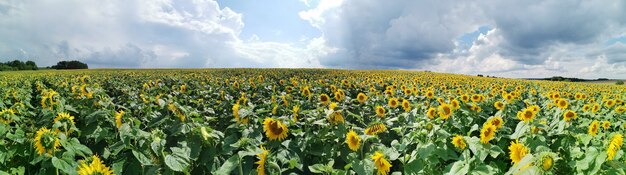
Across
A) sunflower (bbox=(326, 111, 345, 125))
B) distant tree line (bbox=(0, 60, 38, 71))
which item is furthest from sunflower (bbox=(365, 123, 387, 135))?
distant tree line (bbox=(0, 60, 38, 71))

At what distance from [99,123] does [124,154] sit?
1.01 meters

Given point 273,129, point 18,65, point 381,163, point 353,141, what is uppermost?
point 273,129

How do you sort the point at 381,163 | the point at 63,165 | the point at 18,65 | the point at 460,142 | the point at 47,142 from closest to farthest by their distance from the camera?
1. the point at 63,165
2. the point at 47,142
3. the point at 381,163
4. the point at 460,142
5. the point at 18,65

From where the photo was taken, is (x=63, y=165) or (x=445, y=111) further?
(x=445, y=111)

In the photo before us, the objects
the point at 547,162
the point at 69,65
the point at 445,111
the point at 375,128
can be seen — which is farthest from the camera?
the point at 69,65

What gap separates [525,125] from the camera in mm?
4406

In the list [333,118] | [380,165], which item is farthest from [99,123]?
[380,165]

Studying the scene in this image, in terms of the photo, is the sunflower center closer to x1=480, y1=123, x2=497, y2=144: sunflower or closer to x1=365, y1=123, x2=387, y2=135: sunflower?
x1=365, y1=123, x2=387, y2=135: sunflower

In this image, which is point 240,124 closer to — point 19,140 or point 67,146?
point 67,146

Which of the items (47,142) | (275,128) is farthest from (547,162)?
(47,142)

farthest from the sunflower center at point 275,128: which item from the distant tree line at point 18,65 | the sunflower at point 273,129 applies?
the distant tree line at point 18,65

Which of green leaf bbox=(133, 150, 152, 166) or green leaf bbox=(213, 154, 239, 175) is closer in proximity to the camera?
green leaf bbox=(213, 154, 239, 175)

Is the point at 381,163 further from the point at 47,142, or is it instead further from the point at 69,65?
the point at 69,65

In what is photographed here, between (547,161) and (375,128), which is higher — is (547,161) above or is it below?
above
